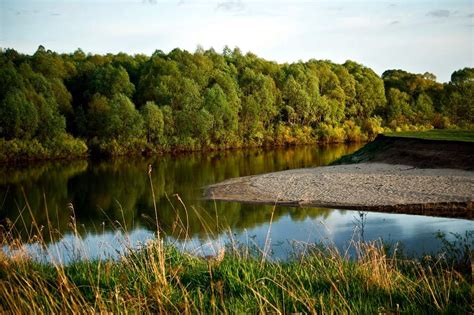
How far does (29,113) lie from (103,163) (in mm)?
10365

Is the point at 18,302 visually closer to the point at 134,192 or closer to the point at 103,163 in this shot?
the point at 134,192

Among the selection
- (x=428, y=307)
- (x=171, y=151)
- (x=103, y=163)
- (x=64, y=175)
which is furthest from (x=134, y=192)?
(x=171, y=151)

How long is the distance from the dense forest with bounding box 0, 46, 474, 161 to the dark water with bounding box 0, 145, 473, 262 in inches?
339

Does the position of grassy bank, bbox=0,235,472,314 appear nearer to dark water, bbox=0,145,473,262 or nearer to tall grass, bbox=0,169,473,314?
tall grass, bbox=0,169,473,314

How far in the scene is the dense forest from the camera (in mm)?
58688

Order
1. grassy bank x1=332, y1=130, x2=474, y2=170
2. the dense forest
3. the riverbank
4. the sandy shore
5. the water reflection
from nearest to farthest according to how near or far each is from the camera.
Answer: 1. the water reflection
2. the sandy shore
3. the riverbank
4. grassy bank x1=332, y1=130, x2=474, y2=170
5. the dense forest

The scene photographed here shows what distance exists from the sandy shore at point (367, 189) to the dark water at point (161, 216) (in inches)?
54.0

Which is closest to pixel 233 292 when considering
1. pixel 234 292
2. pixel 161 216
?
pixel 234 292

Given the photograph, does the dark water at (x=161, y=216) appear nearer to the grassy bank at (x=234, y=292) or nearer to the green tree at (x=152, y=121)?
the grassy bank at (x=234, y=292)

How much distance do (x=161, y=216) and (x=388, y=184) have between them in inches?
448

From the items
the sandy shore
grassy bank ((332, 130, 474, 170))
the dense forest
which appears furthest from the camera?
the dense forest

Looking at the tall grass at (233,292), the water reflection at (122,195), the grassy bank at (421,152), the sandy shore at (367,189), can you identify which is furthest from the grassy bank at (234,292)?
the grassy bank at (421,152)

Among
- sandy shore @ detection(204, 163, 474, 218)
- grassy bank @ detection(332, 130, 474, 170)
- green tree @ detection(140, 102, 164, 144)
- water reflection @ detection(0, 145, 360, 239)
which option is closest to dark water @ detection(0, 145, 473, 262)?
water reflection @ detection(0, 145, 360, 239)

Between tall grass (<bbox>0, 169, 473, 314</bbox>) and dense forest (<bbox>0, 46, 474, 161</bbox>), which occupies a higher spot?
dense forest (<bbox>0, 46, 474, 161</bbox>)
